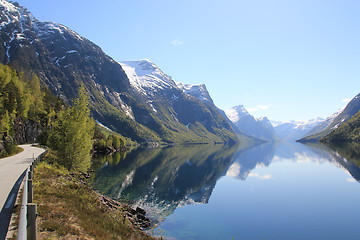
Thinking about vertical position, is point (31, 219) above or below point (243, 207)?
above

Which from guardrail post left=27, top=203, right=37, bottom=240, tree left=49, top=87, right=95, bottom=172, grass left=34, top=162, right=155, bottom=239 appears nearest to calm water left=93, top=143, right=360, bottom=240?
tree left=49, top=87, right=95, bottom=172

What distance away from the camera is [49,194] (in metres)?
25.3

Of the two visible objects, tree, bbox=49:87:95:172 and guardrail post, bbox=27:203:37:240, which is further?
tree, bbox=49:87:95:172

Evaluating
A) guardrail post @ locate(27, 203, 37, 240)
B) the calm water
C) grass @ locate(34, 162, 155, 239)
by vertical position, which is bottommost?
the calm water

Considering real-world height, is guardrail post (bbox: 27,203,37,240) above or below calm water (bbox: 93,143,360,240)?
above

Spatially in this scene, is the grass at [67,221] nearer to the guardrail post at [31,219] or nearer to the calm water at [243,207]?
the guardrail post at [31,219]

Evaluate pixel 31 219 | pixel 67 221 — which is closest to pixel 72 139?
pixel 67 221

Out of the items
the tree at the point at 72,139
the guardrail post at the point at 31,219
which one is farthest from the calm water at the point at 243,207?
the guardrail post at the point at 31,219

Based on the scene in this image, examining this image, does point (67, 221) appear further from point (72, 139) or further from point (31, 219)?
point (72, 139)

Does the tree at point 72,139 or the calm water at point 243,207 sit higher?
the tree at point 72,139

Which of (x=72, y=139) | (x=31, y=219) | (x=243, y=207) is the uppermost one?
(x=72, y=139)

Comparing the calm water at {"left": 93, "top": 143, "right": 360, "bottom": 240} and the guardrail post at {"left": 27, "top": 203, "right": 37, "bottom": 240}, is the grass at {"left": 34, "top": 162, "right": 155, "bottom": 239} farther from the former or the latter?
the calm water at {"left": 93, "top": 143, "right": 360, "bottom": 240}

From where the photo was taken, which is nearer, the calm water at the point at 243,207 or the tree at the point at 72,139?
the calm water at the point at 243,207

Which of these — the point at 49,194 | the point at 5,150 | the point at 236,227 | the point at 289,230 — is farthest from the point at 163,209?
the point at 5,150
